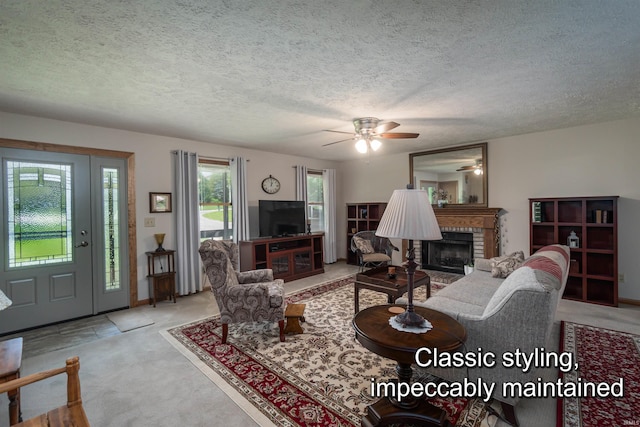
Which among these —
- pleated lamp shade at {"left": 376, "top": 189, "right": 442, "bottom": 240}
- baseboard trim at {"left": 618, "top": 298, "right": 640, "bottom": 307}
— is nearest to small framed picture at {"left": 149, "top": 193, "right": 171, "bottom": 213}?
pleated lamp shade at {"left": 376, "top": 189, "right": 442, "bottom": 240}

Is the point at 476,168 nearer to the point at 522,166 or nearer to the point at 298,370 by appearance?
the point at 522,166

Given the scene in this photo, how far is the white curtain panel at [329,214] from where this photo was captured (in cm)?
686

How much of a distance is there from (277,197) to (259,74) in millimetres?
3669

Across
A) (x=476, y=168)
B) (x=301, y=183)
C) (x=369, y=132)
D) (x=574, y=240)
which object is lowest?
(x=574, y=240)

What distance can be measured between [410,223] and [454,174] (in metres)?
4.33

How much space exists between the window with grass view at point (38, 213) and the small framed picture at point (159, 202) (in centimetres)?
92

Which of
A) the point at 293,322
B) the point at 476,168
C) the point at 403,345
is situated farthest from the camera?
the point at 476,168

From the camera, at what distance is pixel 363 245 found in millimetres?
5625

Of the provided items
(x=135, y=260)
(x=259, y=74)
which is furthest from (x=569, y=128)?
(x=135, y=260)

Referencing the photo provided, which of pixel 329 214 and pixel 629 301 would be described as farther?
pixel 329 214

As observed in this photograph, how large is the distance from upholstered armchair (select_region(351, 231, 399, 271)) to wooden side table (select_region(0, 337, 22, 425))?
452cm

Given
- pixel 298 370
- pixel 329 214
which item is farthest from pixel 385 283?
pixel 329 214

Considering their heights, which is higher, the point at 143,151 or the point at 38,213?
the point at 143,151

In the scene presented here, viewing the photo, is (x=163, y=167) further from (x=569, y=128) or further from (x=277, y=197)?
(x=569, y=128)
